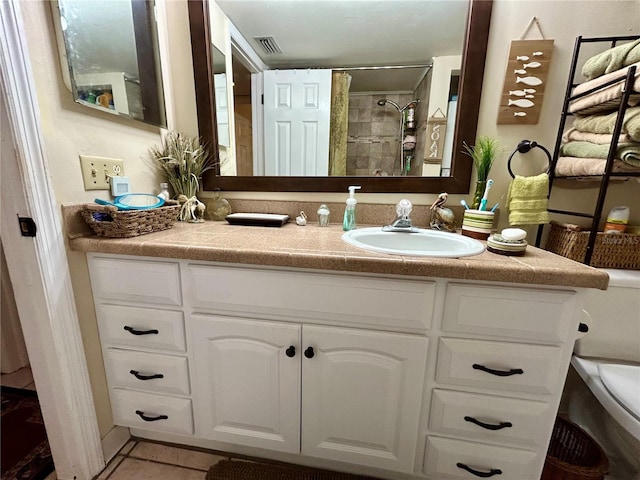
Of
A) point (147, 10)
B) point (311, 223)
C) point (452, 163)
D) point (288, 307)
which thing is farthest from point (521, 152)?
point (147, 10)

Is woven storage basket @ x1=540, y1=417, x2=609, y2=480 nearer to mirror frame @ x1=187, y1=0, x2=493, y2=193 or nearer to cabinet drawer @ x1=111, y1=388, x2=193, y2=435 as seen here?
mirror frame @ x1=187, y1=0, x2=493, y2=193

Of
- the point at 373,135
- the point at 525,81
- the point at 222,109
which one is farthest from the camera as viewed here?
the point at 222,109

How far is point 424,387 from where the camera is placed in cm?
78

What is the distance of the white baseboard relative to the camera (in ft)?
3.25

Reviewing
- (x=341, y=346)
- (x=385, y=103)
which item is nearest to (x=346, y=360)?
(x=341, y=346)

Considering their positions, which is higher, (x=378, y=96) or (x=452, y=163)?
(x=378, y=96)

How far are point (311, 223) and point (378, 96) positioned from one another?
587 millimetres

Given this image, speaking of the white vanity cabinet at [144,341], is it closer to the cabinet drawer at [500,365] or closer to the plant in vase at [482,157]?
the cabinet drawer at [500,365]

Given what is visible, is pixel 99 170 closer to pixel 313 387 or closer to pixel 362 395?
pixel 313 387

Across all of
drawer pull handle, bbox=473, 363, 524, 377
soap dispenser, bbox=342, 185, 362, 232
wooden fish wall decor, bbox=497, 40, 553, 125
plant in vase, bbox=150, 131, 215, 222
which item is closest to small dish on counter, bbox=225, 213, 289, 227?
plant in vase, bbox=150, 131, 215, 222

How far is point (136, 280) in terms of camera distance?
84 cm

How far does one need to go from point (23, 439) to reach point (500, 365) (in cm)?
177

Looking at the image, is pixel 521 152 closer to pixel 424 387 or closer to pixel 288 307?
pixel 424 387

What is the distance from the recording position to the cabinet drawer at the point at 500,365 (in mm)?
702
